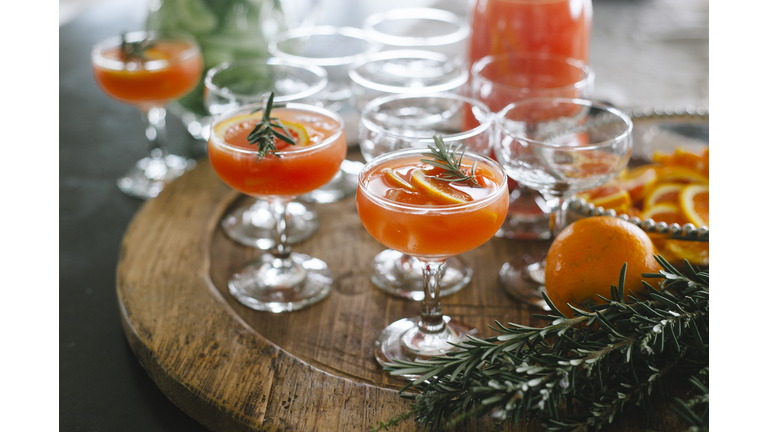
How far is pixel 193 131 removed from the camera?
2162 mm

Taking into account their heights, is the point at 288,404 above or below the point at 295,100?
below

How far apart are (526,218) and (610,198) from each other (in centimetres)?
25

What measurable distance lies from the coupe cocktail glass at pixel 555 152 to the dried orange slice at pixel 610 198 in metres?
0.08

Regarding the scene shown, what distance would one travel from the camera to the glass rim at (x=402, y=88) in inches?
62.1

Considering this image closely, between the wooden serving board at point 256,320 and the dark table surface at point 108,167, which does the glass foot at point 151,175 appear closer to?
the dark table surface at point 108,167

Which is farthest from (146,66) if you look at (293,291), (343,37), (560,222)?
(560,222)

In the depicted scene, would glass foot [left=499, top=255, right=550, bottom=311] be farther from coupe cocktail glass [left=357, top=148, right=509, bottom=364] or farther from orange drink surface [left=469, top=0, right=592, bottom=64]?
orange drink surface [left=469, top=0, right=592, bottom=64]

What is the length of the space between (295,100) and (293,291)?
45cm

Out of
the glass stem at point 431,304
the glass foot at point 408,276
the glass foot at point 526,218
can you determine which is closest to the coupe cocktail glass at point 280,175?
the glass foot at point 408,276

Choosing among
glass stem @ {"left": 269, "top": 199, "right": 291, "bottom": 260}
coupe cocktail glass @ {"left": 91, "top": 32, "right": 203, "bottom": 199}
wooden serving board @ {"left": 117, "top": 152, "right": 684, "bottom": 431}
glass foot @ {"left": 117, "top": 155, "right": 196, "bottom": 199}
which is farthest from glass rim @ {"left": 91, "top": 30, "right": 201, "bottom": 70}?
glass stem @ {"left": 269, "top": 199, "right": 291, "bottom": 260}

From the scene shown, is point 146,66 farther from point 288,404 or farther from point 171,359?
point 288,404

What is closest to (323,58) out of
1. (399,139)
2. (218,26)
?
(218,26)

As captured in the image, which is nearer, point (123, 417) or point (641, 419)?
point (641, 419)

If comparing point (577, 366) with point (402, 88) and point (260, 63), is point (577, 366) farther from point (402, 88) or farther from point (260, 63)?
point (260, 63)
